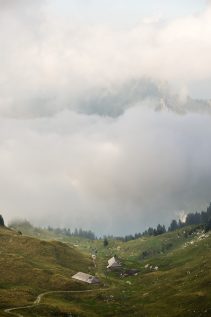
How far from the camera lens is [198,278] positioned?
199m

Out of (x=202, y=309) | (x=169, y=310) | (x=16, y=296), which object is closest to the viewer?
(x=202, y=309)

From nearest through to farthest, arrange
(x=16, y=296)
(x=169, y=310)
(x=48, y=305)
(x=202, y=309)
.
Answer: (x=202, y=309)
(x=169, y=310)
(x=48, y=305)
(x=16, y=296)

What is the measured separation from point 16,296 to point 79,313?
29.9 meters

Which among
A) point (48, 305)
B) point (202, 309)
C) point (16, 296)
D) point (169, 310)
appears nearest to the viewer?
point (202, 309)

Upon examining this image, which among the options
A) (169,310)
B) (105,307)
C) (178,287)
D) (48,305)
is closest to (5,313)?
(48,305)

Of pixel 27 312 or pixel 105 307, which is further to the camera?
pixel 105 307

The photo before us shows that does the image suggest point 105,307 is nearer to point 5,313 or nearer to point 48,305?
point 48,305

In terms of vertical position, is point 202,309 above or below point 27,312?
below

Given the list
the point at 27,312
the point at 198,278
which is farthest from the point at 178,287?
the point at 27,312

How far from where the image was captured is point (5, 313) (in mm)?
162250

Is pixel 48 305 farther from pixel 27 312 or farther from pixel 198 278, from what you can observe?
pixel 198 278

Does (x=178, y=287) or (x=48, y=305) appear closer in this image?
(x=48, y=305)

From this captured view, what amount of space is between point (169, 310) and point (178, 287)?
28.1 metres

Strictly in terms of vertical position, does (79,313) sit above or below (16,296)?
below
